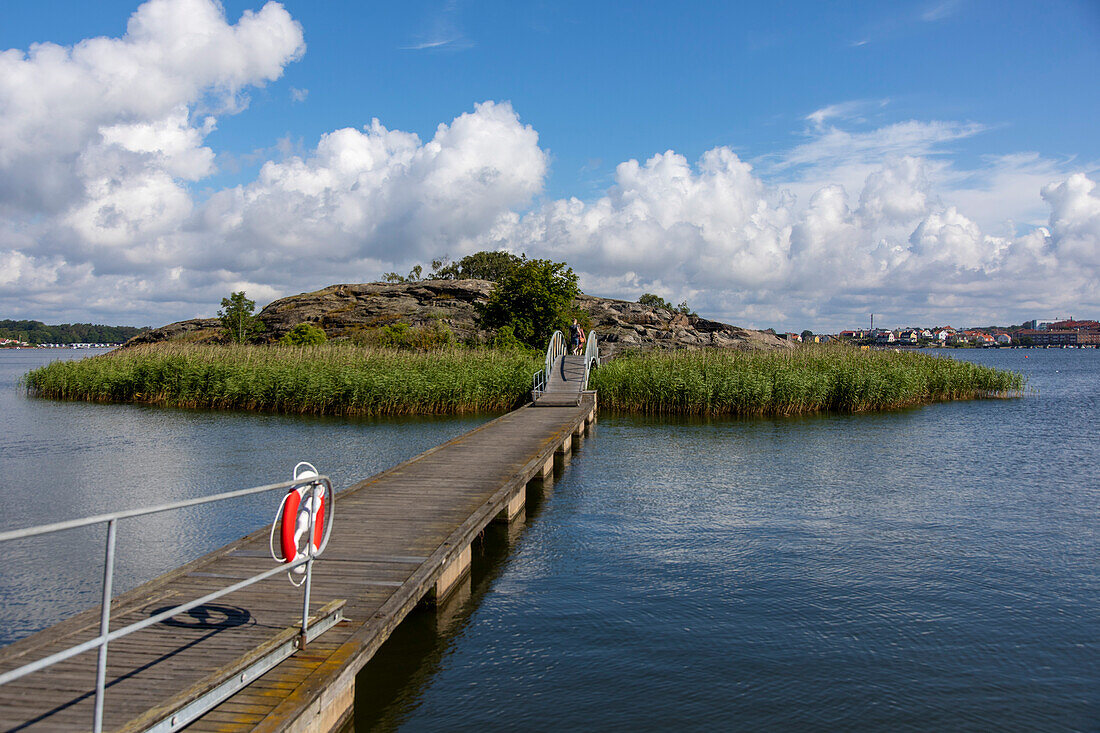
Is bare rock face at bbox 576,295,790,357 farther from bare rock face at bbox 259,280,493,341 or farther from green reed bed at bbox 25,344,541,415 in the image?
green reed bed at bbox 25,344,541,415

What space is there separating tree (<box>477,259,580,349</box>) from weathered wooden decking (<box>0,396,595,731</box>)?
25.2m

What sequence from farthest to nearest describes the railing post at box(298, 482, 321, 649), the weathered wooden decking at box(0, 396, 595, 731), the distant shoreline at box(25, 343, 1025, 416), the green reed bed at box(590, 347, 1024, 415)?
1. the distant shoreline at box(25, 343, 1025, 416)
2. the green reed bed at box(590, 347, 1024, 415)
3. the railing post at box(298, 482, 321, 649)
4. the weathered wooden decking at box(0, 396, 595, 731)

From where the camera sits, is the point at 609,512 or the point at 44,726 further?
the point at 609,512

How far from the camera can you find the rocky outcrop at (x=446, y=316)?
143 ft

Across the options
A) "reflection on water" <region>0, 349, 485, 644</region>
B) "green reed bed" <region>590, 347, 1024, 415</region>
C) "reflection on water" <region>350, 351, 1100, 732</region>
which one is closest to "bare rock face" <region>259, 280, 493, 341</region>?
"green reed bed" <region>590, 347, 1024, 415</region>

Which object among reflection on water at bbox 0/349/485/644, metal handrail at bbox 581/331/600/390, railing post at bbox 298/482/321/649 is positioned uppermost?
metal handrail at bbox 581/331/600/390

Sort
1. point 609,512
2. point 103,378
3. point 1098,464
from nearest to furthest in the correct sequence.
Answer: point 609,512 < point 1098,464 < point 103,378

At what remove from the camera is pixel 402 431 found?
2028 centimetres

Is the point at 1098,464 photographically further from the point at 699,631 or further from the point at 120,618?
the point at 120,618

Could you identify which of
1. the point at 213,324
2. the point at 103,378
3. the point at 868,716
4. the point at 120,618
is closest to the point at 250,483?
the point at 120,618

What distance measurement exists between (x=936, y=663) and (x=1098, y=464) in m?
12.5

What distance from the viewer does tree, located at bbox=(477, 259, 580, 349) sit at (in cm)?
3456

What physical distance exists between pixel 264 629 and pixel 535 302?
29.9 m

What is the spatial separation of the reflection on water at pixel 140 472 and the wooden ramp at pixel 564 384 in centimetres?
223
